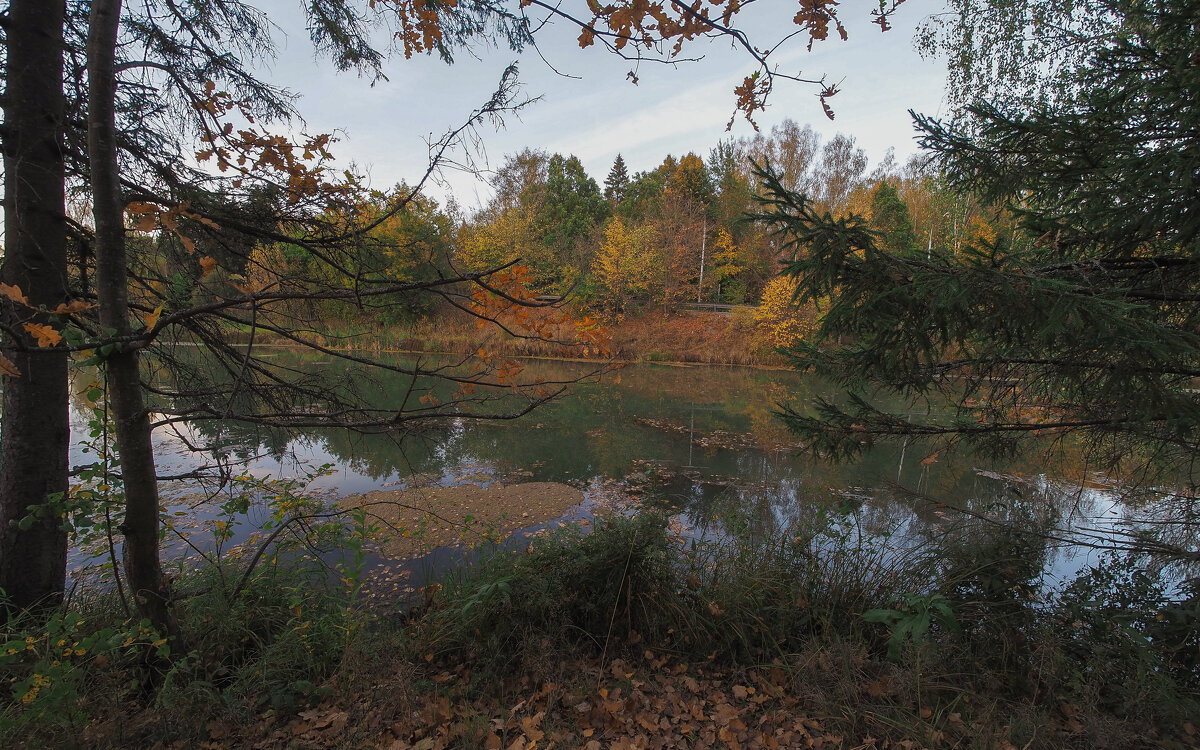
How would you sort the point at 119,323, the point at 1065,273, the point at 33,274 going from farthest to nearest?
the point at 1065,273
the point at 33,274
the point at 119,323

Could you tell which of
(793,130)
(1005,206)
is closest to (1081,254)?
(1005,206)

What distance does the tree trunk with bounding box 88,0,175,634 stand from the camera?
1898 millimetres

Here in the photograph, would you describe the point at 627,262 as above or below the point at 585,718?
above

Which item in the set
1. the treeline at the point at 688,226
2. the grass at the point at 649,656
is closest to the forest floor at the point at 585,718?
the grass at the point at 649,656

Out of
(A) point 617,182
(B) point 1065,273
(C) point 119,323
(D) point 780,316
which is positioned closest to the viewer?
(C) point 119,323

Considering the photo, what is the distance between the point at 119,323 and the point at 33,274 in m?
1.10

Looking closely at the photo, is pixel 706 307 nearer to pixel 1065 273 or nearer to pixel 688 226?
pixel 688 226

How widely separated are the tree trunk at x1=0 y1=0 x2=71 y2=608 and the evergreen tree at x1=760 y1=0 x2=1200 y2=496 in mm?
3692

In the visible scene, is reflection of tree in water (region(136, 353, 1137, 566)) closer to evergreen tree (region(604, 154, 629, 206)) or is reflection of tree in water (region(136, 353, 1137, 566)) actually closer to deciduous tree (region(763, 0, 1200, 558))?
deciduous tree (region(763, 0, 1200, 558))

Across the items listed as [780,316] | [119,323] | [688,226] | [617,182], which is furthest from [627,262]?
[119,323]

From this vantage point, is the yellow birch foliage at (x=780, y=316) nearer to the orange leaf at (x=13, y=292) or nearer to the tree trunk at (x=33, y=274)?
the tree trunk at (x=33, y=274)

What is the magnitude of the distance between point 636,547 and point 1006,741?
6.61 feet

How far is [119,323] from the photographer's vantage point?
202 centimetres

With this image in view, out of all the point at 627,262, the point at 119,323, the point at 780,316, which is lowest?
the point at 780,316
